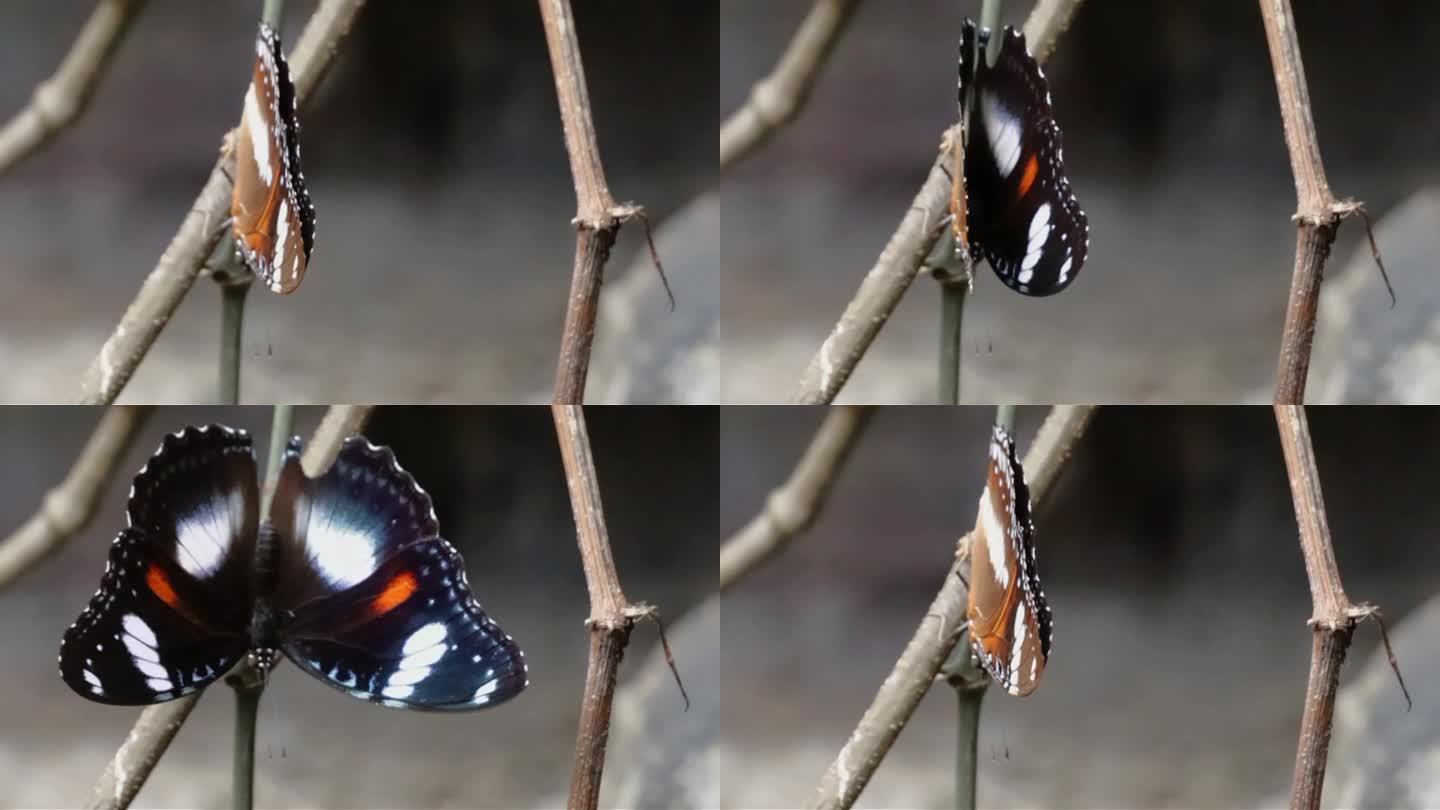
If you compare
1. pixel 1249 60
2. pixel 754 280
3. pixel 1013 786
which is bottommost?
pixel 1013 786

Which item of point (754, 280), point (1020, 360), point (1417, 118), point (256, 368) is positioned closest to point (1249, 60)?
point (1417, 118)

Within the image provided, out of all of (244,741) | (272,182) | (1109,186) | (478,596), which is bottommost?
(244,741)

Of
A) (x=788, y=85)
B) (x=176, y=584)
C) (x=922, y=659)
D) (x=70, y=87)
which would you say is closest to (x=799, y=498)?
(x=922, y=659)

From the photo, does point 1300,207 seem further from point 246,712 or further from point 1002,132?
point 246,712

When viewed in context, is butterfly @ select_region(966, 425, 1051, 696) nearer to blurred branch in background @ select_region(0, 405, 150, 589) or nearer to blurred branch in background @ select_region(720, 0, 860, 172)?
blurred branch in background @ select_region(720, 0, 860, 172)

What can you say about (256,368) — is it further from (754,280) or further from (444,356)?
(754,280)

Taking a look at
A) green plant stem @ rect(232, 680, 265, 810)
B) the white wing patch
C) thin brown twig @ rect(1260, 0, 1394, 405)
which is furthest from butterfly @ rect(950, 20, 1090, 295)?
green plant stem @ rect(232, 680, 265, 810)
